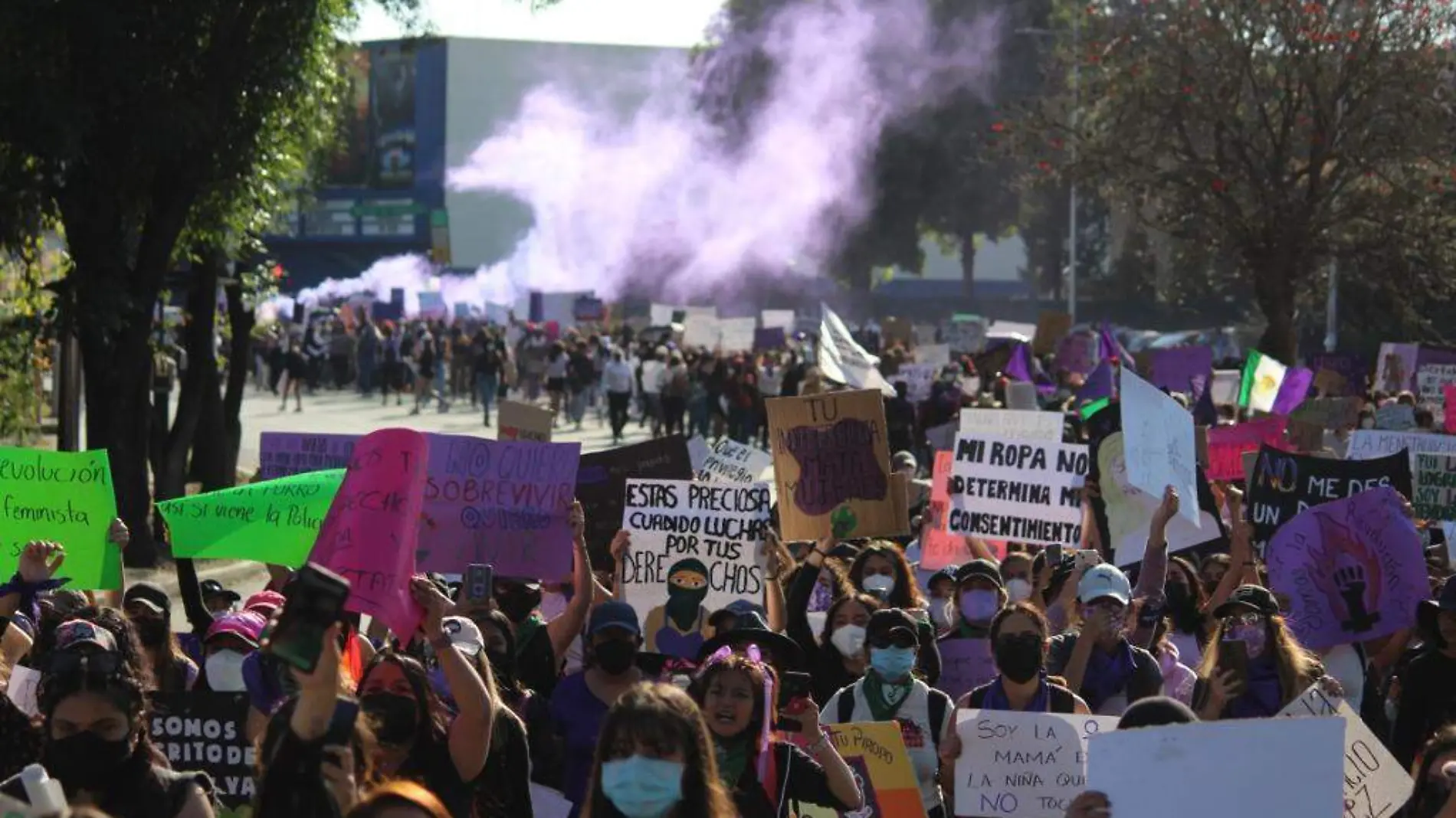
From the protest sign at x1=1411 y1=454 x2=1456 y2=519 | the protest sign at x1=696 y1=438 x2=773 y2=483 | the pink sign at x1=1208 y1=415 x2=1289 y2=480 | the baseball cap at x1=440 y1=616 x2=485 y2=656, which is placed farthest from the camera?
the pink sign at x1=1208 y1=415 x2=1289 y2=480

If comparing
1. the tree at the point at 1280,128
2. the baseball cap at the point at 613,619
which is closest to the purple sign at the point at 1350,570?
the baseball cap at the point at 613,619

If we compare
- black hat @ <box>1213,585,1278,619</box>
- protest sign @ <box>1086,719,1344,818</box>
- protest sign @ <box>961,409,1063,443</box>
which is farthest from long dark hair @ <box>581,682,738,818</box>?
protest sign @ <box>961,409,1063,443</box>

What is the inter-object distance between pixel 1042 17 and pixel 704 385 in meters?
24.2

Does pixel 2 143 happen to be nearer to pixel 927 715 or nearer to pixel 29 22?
pixel 29 22

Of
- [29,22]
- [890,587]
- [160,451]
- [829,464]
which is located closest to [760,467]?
[829,464]

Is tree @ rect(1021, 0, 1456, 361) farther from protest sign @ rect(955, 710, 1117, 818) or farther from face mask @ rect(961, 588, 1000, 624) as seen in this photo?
protest sign @ rect(955, 710, 1117, 818)

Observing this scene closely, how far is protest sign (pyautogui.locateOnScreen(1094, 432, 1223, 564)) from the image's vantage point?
1042 centimetres

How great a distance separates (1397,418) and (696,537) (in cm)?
1074

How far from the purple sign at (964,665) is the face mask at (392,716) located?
9.71 feet

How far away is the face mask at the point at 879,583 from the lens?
9016mm

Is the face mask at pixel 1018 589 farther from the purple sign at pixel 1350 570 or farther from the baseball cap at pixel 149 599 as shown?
the baseball cap at pixel 149 599

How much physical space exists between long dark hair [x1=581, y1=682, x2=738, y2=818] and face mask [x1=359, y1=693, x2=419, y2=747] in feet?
2.90

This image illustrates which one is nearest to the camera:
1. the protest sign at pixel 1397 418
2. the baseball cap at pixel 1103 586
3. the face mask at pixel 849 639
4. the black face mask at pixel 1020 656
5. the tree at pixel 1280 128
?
the black face mask at pixel 1020 656

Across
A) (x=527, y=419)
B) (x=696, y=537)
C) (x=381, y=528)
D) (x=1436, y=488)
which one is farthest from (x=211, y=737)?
(x=1436, y=488)
